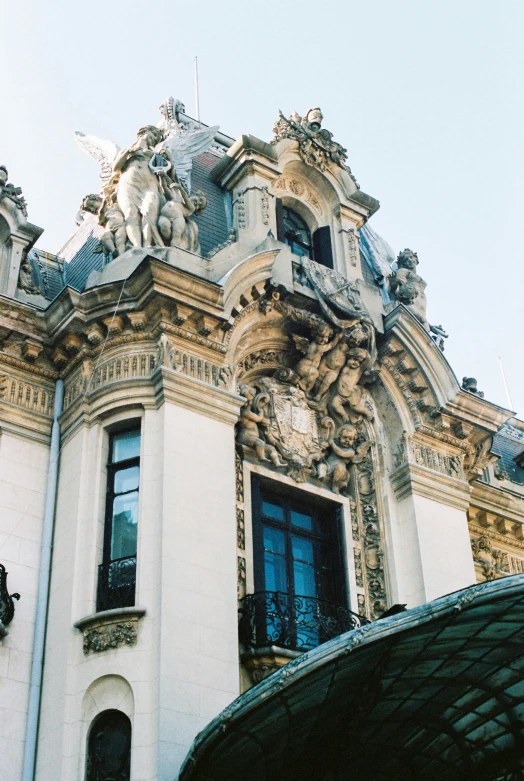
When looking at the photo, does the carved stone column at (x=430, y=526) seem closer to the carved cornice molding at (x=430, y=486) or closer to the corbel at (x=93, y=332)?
the carved cornice molding at (x=430, y=486)

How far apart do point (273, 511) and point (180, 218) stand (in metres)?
4.72

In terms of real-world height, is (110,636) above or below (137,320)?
below

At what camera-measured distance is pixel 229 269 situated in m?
18.0

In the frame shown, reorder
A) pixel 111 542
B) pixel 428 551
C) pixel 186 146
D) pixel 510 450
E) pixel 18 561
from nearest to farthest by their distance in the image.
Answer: pixel 18 561 → pixel 111 542 → pixel 428 551 → pixel 186 146 → pixel 510 450

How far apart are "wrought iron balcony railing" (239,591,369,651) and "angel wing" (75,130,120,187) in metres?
8.06

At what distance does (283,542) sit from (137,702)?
170 inches

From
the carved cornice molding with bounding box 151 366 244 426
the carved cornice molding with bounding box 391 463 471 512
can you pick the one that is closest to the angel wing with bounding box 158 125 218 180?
the carved cornice molding with bounding box 151 366 244 426

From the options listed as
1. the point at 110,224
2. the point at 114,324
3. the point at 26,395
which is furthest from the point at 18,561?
the point at 110,224

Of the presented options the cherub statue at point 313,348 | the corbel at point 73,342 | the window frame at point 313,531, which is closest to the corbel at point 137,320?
the corbel at point 73,342

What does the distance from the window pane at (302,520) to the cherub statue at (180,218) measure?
4339 mm

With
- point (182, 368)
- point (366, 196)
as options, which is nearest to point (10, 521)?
point (182, 368)

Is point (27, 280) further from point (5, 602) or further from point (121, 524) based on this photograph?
point (5, 602)

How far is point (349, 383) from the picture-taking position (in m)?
19.0

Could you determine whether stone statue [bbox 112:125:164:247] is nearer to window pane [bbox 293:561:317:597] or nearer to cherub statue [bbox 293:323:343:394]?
cherub statue [bbox 293:323:343:394]
